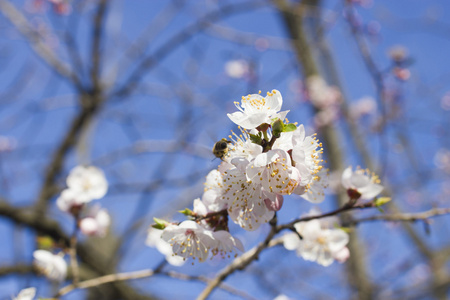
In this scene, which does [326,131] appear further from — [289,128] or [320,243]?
[289,128]

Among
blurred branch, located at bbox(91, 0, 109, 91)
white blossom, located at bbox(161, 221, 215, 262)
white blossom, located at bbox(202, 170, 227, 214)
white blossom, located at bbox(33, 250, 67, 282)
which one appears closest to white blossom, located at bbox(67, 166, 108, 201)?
white blossom, located at bbox(33, 250, 67, 282)

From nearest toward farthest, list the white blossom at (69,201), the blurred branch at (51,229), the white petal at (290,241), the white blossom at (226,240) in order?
the white blossom at (226,240) → the white petal at (290,241) → the white blossom at (69,201) → the blurred branch at (51,229)

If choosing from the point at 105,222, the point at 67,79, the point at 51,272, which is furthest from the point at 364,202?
the point at 67,79

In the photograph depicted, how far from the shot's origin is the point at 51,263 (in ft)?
5.59

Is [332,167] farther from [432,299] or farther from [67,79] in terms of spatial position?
[67,79]

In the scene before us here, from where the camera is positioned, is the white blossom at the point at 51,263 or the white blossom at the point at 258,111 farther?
the white blossom at the point at 51,263

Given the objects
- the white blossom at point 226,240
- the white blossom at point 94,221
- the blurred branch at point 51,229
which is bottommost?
the white blossom at point 226,240

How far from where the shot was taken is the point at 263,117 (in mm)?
821

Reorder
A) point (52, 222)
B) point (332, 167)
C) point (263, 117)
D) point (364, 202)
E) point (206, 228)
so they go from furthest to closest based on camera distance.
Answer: point (332, 167) < point (52, 222) < point (364, 202) < point (206, 228) < point (263, 117)

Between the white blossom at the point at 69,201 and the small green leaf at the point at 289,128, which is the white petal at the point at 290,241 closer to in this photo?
the small green leaf at the point at 289,128

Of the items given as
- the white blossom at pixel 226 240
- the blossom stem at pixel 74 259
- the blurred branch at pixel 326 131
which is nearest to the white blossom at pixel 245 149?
the white blossom at pixel 226 240

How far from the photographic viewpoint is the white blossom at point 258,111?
82 centimetres

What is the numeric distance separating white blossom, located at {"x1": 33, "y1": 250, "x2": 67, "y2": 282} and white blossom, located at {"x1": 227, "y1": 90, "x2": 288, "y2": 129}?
1.25 m

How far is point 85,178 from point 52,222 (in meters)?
1.76
